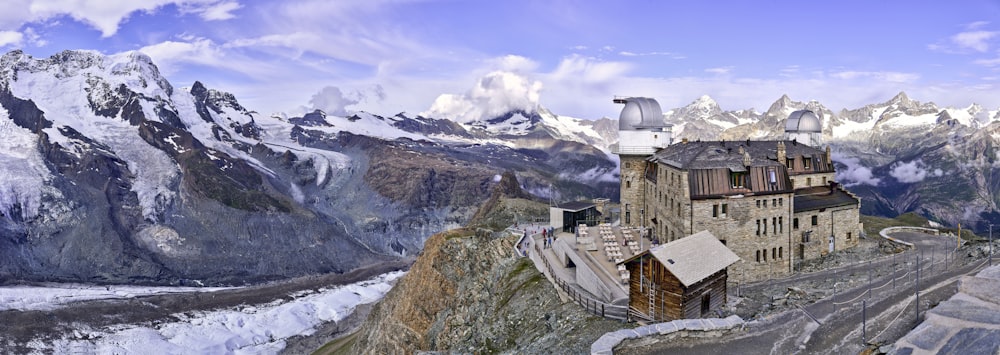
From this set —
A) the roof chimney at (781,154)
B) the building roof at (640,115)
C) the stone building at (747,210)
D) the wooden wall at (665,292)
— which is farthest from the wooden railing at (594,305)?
the roof chimney at (781,154)

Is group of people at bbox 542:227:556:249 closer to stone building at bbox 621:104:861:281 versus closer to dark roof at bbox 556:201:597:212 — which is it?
dark roof at bbox 556:201:597:212

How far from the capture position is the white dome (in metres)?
75.8

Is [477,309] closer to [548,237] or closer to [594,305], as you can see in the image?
[548,237]

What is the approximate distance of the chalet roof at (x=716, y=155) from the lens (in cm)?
5059

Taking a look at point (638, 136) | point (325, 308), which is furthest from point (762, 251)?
point (325, 308)

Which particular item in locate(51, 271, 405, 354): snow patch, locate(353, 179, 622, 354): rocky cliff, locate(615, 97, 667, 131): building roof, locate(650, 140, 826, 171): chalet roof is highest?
locate(615, 97, 667, 131): building roof

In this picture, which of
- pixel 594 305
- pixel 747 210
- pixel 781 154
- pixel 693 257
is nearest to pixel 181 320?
pixel 594 305

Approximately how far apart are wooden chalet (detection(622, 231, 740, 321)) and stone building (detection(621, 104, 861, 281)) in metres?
10.9

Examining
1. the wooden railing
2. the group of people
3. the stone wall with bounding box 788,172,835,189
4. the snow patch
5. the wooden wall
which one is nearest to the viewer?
the wooden wall

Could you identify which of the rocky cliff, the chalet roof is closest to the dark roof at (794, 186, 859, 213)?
the chalet roof

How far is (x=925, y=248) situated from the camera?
56.4 m

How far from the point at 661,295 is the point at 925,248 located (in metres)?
34.9

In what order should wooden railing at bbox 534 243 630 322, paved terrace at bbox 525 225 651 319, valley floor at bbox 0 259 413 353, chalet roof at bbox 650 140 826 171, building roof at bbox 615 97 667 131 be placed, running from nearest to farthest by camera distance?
wooden railing at bbox 534 243 630 322
paved terrace at bbox 525 225 651 319
chalet roof at bbox 650 140 826 171
building roof at bbox 615 97 667 131
valley floor at bbox 0 259 413 353

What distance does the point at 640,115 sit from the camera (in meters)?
61.8
